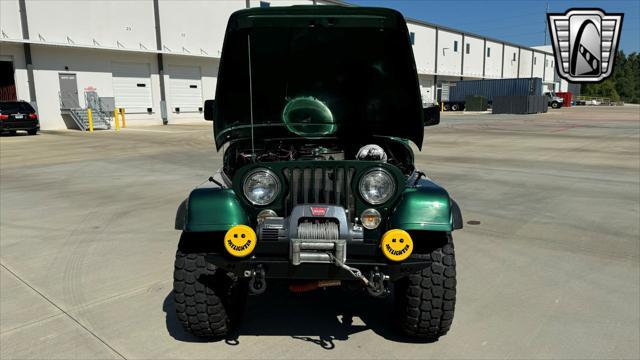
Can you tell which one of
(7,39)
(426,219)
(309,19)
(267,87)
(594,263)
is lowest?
(594,263)

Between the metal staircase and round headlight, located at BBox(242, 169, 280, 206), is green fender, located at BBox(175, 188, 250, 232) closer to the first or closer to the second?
round headlight, located at BBox(242, 169, 280, 206)

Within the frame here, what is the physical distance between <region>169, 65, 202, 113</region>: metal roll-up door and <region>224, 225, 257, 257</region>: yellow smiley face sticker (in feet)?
93.2

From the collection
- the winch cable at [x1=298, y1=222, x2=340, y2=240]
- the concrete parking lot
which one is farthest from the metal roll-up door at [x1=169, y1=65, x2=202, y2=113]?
the winch cable at [x1=298, y1=222, x2=340, y2=240]

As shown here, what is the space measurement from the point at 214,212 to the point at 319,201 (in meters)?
0.57

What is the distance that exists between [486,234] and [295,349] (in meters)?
3.07

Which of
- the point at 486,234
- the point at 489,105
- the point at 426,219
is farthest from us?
the point at 489,105

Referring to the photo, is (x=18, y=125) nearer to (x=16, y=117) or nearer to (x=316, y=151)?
(x=16, y=117)

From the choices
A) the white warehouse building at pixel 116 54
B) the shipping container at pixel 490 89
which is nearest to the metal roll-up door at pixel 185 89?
the white warehouse building at pixel 116 54

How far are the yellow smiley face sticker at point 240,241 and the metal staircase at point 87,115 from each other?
2361cm

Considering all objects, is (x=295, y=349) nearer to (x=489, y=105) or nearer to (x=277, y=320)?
(x=277, y=320)

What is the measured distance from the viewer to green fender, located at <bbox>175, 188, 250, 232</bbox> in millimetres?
2445

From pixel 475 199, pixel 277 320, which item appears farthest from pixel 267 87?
pixel 475 199

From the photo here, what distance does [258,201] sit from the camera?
2.52m

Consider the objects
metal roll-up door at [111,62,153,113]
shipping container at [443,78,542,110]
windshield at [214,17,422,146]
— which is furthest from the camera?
shipping container at [443,78,542,110]
